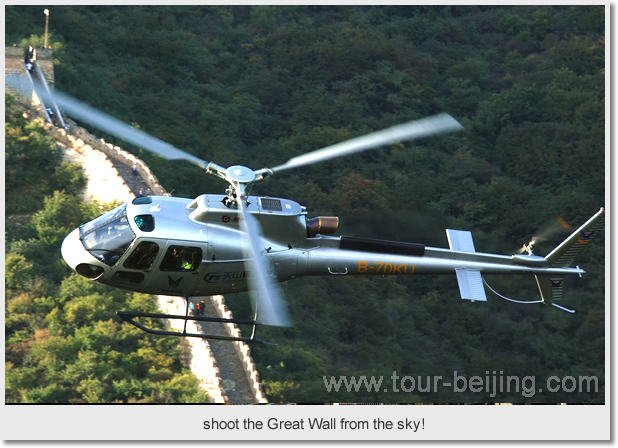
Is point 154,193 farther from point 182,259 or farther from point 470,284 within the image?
point 182,259

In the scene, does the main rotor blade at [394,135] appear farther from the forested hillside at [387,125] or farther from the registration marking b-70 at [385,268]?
the forested hillside at [387,125]

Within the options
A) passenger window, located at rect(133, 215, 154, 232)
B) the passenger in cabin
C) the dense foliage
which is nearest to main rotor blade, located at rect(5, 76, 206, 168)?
passenger window, located at rect(133, 215, 154, 232)

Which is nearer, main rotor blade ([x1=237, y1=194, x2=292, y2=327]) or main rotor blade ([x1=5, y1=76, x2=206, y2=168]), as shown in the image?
main rotor blade ([x1=237, y1=194, x2=292, y2=327])

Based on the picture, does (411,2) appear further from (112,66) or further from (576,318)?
(576,318)

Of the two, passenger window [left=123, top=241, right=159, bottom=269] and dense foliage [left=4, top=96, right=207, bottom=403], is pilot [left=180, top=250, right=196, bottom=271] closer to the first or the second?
passenger window [left=123, top=241, right=159, bottom=269]

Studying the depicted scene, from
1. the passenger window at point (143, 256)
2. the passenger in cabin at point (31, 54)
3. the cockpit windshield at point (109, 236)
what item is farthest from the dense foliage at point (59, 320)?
the passenger window at point (143, 256)

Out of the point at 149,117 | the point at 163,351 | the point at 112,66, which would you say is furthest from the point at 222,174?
the point at 112,66

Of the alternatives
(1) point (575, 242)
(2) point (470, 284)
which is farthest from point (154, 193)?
(1) point (575, 242)
